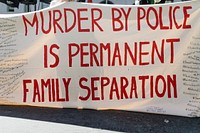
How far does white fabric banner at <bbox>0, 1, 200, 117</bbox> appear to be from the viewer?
5270 millimetres

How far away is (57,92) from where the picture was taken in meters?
5.47

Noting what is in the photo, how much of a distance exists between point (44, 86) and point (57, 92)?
19cm

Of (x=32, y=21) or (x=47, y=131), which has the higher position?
(x=32, y=21)

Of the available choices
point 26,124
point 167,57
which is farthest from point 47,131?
point 167,57

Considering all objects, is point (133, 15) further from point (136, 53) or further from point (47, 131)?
point (47, 131)

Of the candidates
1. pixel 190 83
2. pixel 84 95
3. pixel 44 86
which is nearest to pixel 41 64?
pixel 44 86

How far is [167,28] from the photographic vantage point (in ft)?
17.4

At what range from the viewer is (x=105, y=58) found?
17.7 feet

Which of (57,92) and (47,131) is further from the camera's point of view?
(57,92)

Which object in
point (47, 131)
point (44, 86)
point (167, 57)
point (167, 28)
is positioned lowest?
point (47, 131)

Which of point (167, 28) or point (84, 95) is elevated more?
point (167, 28)

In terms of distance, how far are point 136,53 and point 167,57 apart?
404mm

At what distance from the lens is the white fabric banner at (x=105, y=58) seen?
5270 mm

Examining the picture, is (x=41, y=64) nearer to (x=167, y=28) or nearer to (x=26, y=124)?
(x=26, y=124)
